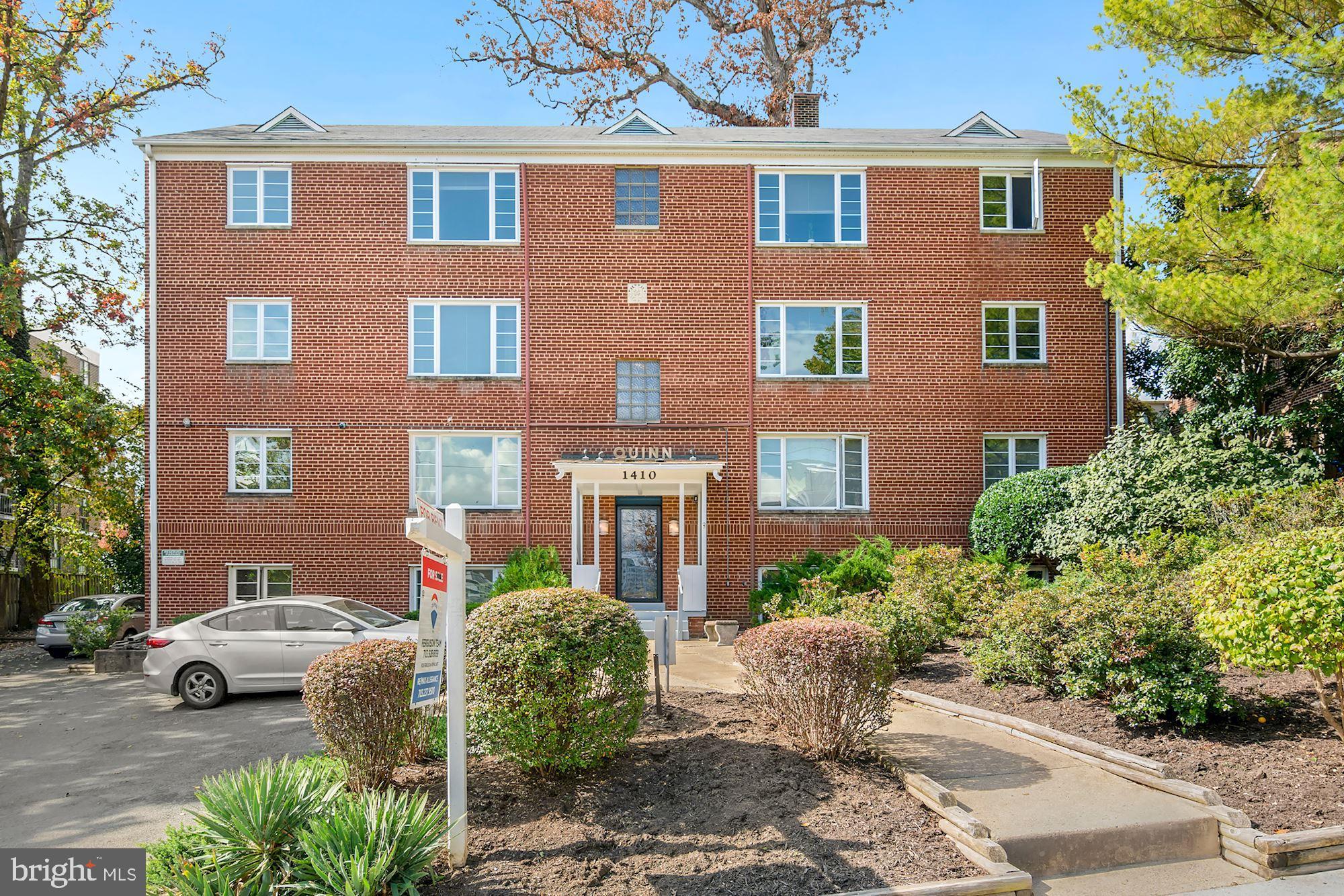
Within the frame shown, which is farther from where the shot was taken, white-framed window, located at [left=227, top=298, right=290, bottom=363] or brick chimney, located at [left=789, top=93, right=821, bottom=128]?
brick chimney, located at [left=789, top=93, right=821, bottom=128]

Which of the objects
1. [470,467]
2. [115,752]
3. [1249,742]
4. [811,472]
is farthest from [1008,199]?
[115,752]

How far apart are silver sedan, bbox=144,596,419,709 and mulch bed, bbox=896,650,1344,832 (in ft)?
25.5

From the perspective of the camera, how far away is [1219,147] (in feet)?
41.2

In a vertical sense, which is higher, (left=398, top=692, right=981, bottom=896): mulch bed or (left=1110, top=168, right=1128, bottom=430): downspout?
(left=1110, top=168, right=1128, bottom=430): downspout

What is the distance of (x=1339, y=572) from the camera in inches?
259

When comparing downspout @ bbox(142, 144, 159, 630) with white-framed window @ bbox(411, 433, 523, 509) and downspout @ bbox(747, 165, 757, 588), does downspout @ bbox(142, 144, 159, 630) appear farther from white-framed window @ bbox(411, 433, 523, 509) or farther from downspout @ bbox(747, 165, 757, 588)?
downspout @ bbox(747, 165, 757, 588)

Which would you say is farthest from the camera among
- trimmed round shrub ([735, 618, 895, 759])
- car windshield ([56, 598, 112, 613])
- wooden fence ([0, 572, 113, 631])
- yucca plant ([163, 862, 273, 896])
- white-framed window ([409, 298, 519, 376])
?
wooden fence ([0, 572, 113, 631])

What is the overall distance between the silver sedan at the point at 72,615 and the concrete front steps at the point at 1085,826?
17.7 m

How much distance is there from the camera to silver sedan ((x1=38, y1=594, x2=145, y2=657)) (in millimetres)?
18812

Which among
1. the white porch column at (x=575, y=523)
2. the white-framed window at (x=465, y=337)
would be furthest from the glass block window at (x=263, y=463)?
the white porch column at (x=575, y=523)

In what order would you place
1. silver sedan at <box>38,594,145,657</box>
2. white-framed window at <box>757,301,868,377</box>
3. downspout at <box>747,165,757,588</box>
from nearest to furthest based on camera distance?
downspout at <box>747,165,757,588</box> < white-framed window at <box>757,301,868,377</box> < silver sedan at <box>38,594,145,657</box>

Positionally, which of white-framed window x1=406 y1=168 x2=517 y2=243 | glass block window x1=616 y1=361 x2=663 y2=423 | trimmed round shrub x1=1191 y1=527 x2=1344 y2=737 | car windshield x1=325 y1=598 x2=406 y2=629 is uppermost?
white-framed window x1=406 y1=168 x2=517 y2=243

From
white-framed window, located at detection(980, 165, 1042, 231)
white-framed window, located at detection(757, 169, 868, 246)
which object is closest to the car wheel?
white-framed window, located at detection(757, 169, 868, 246)

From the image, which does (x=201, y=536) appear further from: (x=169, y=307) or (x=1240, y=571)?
(x=1240, y=571)
